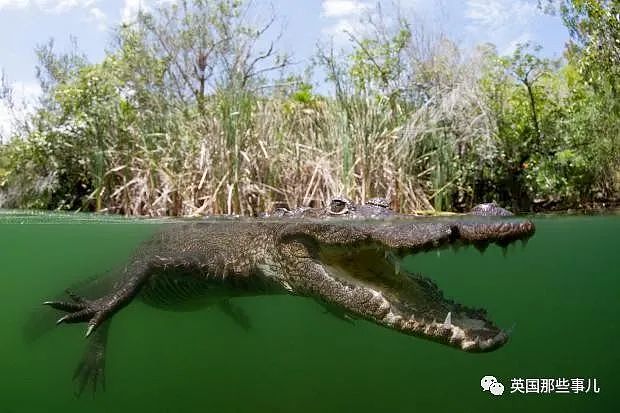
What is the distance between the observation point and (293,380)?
18328 mm

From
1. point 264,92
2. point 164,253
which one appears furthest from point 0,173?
point 164,253

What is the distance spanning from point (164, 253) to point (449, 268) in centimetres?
1374

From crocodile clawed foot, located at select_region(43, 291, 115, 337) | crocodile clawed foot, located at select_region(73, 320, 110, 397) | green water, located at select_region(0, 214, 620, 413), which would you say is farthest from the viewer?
green water, located at select_region(0, 214, 620, 413)

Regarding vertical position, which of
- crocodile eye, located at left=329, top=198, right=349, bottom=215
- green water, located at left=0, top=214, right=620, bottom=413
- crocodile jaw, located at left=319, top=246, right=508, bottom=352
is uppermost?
crocodile eye, located at left=329, top=198, right=349, bottom=215

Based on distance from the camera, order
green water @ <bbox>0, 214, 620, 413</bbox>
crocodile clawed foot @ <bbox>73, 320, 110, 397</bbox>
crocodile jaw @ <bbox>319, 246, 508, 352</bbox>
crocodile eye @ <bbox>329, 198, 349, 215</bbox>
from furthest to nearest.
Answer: green water @ <bbox>0, 214, 620, 413</bbox> < crocodile clawed foot @ <bbox>73, 320, 110, 397</bbox> < crocodile eye @ <bbox>329, 198, 349, 215</bbox> < crocodile jaw @ <bbox>319, 246, 508, 352</bbox>

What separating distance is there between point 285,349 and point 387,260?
1810 centimetres

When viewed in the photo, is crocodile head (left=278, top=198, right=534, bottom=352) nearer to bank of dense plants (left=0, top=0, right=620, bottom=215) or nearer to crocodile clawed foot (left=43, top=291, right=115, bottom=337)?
crocodile clawed foot (left=43, top=291, right=115, bottom=337)

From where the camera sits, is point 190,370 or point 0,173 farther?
point 190,370

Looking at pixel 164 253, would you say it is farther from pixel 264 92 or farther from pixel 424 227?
pixel 264 92

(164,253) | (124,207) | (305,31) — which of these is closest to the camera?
(164,253)

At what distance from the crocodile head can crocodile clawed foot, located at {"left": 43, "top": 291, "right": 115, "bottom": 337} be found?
153 centimetres

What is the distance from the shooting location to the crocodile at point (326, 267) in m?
3.55

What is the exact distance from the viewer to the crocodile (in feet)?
11.6

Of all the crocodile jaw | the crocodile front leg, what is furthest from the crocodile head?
the crocodile front leg
